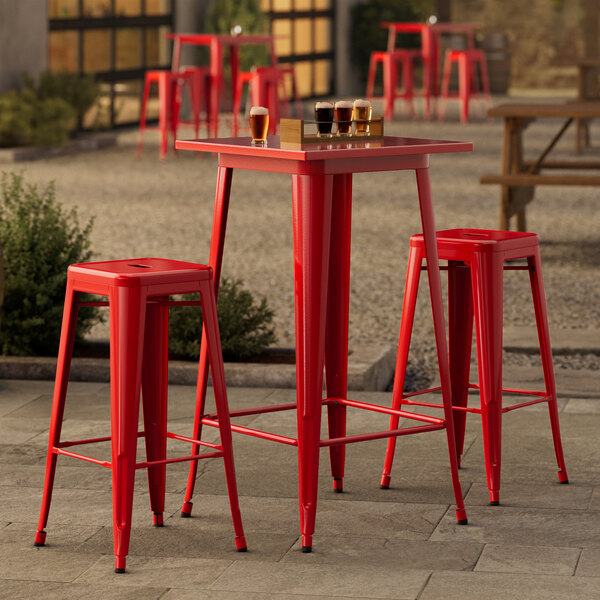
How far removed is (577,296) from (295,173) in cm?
351

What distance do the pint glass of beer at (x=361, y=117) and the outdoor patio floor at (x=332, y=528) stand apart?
0.91m

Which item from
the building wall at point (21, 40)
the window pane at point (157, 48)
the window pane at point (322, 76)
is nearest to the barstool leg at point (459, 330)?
the building wall at point (21, 40)

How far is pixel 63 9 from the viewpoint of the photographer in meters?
14.2

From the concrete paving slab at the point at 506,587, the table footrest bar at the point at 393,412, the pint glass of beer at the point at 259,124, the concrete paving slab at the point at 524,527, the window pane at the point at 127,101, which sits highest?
the window pane at the point at 127,101

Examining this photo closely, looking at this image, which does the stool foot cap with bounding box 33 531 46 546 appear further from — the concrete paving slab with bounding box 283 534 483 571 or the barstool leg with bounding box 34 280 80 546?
the concrete paving slab with bounding box 283 534 483 571

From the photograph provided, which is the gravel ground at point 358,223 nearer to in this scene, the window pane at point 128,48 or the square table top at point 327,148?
the square table top at point 327,148

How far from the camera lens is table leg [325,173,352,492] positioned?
350 centimetres

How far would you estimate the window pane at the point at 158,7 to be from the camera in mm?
15938

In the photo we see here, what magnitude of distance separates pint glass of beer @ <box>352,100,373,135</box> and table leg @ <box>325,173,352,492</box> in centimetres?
17

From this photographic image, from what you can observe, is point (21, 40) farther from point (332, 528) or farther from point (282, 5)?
point (332, 528)

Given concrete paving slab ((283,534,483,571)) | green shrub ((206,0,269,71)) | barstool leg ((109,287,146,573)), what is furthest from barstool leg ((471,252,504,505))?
green shrub ((206,0,269,71))

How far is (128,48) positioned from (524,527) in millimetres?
13037

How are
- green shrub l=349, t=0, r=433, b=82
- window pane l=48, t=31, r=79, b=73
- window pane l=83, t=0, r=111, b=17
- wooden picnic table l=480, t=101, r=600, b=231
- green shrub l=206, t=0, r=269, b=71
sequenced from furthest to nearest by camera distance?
green shrub l=349, t=0, r=433, b=82 < green shrub l=206, t=0, r=269, b=71 < window pane l=83, t=0, r=111, b=17 < window pane l=48, t=31, r=79, b=73 < wooden picnic table l=480, t=101, r=600, b=231

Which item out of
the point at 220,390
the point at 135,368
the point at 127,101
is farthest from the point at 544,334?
the point at 127,101
